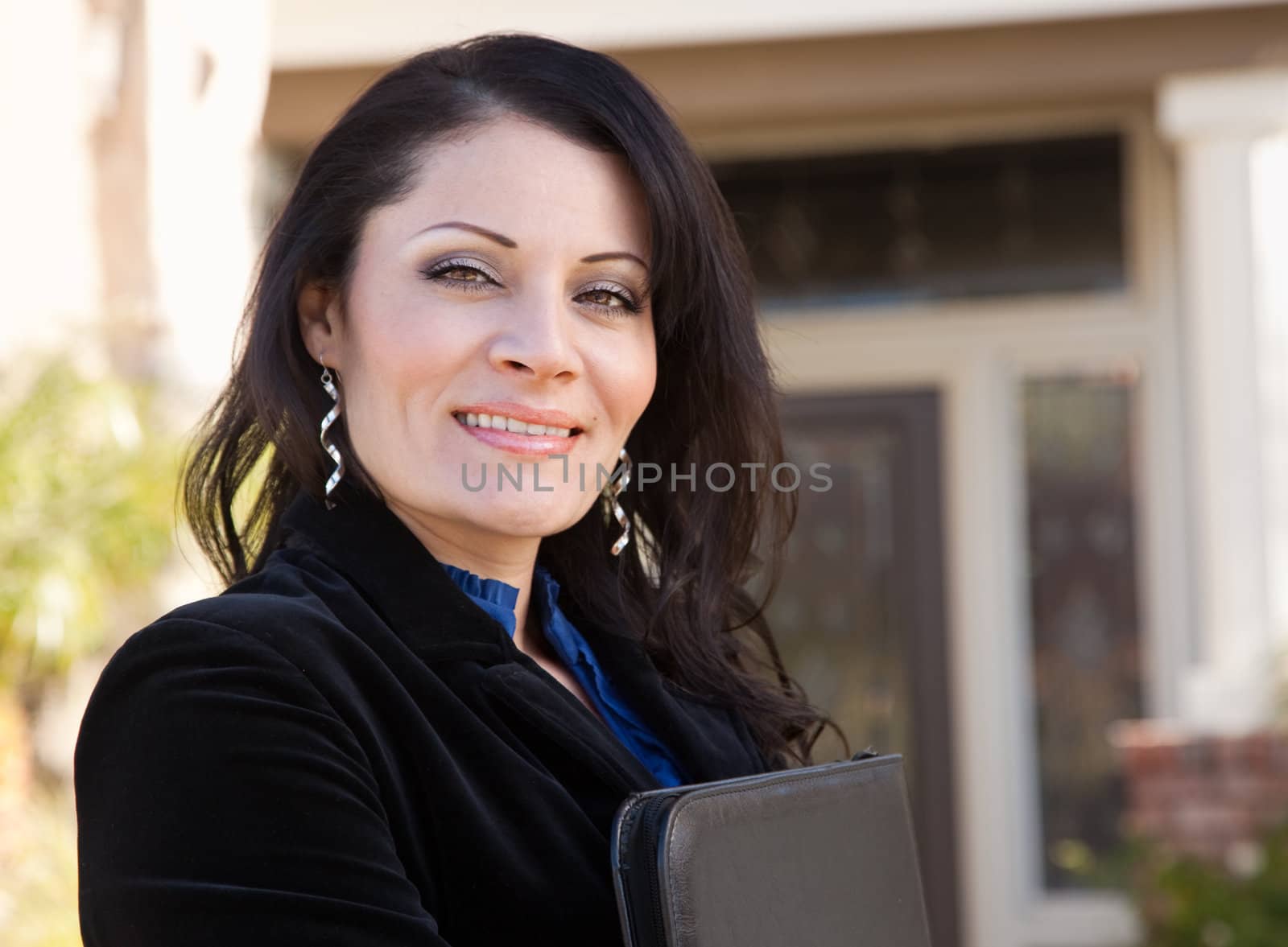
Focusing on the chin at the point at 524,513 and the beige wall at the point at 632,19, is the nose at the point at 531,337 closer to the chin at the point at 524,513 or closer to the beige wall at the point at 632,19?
the chin at the point at 524,513

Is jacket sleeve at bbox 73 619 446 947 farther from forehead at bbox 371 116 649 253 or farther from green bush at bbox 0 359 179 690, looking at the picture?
green bush at bbox 0 359 179 690

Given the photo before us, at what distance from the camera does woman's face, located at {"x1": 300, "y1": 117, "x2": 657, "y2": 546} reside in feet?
5.13

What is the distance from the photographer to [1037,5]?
579 cm

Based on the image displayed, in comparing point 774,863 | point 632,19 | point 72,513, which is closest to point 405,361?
point 774,863

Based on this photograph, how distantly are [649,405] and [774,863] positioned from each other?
0.77 m

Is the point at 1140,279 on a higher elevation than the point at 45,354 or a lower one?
higher

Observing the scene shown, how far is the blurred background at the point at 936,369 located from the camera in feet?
17.1

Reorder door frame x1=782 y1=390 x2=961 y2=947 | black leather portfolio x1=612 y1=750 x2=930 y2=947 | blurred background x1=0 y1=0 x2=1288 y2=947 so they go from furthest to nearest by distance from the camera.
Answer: door frame x1=782 y1=390 x2=961 y2=947 → blurred background x1=0 y1=0 x2=1288 y2=947 → black leather portfolio x1=612 y1=750 x2=930 y2=947

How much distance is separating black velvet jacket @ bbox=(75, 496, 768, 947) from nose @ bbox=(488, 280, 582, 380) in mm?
195

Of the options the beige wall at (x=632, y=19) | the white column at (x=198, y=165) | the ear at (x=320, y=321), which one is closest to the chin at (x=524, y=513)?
the ear at (x=320, y=321)

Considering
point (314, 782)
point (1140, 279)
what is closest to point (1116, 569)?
point (1140, 279)

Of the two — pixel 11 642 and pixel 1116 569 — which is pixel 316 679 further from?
pixel 1116 569

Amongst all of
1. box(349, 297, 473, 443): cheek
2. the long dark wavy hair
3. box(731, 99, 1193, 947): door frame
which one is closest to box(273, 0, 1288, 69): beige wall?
box(731, 99, 1193, 947): door frame

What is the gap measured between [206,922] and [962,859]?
6347 mm
